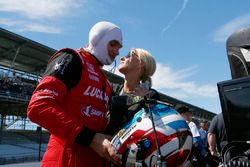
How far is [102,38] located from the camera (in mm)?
2396

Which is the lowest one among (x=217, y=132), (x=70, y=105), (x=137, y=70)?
(x=217, y=132)

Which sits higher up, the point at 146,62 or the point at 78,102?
the point at 146,62

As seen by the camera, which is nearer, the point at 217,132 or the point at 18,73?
the point at 217,132

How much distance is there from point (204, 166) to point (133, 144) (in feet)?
6.97

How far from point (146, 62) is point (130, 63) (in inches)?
4.8

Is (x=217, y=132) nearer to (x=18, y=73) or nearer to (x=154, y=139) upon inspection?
(x=154, y=139)

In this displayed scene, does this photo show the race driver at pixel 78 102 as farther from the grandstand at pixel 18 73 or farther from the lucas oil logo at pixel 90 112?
the grandstand at pixel 18 73

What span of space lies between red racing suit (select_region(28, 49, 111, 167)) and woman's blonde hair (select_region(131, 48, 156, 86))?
48 centimetres

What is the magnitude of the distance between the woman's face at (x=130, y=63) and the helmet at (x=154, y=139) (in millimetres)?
800

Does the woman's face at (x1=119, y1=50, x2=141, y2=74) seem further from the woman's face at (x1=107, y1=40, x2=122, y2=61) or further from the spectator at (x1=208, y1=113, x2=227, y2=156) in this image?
the spectator at (x1=208, y1=113, x2=227, y2=156)

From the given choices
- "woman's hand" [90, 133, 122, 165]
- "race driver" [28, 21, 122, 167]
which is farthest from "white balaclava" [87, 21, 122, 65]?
"woman's hand" [90, 133, 122, 165]

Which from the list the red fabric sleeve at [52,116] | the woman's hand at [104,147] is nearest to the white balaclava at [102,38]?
the red fabric sleeve at [52,116]

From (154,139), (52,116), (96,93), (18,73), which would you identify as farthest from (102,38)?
(18,73)

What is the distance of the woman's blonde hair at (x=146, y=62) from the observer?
2836 mm
